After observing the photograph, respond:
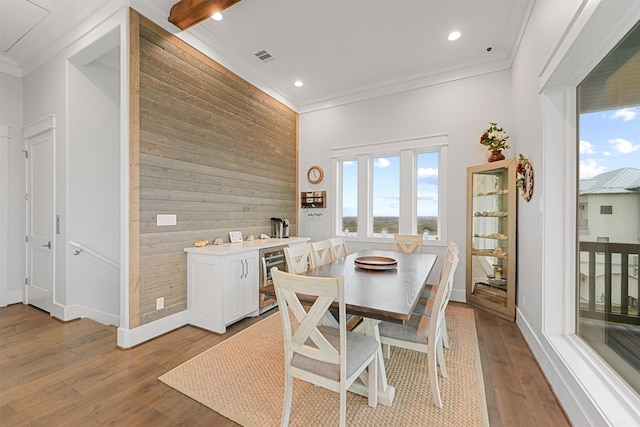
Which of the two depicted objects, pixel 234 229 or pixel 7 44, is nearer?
pixel 7 44

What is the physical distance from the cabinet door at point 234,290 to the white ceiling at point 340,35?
108 inches

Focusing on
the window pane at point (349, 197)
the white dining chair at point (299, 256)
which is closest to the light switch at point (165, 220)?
the white dining chair at point (299, 256)

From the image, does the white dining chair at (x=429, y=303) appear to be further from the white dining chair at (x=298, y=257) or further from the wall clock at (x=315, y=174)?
the wall clock at (x=315, y=174)

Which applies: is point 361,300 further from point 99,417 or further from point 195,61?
point 195,61

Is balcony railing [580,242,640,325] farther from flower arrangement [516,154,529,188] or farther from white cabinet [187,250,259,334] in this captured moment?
white cabinet [187,250,259,334]

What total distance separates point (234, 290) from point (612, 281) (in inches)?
125

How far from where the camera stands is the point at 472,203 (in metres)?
3.72

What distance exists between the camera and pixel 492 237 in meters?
3.54

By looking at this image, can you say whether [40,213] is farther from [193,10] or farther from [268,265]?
[193,10]

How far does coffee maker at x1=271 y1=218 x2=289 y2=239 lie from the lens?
443 centimetres

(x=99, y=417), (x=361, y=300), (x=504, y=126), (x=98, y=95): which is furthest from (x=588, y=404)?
(x=98, y=95)

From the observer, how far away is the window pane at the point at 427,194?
4.17 meters

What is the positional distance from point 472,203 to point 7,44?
6433 millimetres

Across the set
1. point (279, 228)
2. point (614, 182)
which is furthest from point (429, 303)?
point (279, 228)
